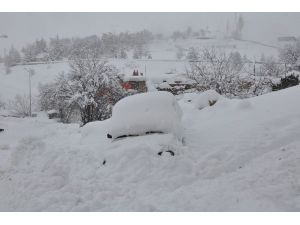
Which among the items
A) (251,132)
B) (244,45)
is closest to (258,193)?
(251,132)

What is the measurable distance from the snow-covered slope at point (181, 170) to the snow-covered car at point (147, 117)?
0.35m

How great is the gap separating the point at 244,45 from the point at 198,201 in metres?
121

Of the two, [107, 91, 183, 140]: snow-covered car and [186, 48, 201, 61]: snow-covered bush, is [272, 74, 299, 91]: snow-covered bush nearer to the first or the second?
[186, 48, 201, 61]: snow-covered bush

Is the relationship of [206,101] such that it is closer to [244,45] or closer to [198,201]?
[198,201]

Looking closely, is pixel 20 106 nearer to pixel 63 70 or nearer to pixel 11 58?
pixel 63 70

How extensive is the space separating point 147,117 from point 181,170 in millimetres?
2014

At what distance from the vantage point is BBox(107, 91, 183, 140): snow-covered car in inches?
350

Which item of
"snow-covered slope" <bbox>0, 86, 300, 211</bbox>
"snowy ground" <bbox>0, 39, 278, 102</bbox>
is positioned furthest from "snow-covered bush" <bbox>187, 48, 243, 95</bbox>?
"snow-covered slope" <bbox>0, 86, 300, 211</bbox>

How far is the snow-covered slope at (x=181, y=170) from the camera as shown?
625cm

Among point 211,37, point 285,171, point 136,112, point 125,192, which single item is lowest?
point 125,192

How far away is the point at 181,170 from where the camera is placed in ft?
24.8

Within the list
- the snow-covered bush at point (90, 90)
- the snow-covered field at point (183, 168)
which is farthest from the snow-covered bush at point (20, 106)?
the snow-covered field at point (183, 168)

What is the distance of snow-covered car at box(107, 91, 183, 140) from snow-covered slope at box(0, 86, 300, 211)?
1.14 ft

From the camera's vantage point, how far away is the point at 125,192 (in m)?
6.87
